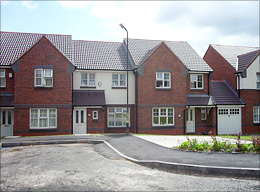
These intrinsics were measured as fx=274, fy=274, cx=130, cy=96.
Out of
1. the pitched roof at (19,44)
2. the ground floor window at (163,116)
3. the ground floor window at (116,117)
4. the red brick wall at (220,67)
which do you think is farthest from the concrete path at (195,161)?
the red brick wall at (220,67)

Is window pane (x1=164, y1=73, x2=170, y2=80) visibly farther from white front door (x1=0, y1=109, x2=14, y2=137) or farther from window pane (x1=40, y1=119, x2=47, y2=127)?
white front door (x1=0, y1=109, x2=14, y2=137)

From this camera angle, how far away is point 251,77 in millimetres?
27172

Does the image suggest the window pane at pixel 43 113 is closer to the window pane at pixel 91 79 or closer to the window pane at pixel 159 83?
the window pane at pixel 91 79

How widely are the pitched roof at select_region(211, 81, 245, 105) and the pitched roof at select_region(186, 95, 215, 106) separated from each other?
0.70 meters

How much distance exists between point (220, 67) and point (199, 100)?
6.90 m

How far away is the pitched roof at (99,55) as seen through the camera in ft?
80.4

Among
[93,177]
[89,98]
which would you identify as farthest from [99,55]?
[93,177]

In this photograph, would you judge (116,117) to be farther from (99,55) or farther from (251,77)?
(251,77)

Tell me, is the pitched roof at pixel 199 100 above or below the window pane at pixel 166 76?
below

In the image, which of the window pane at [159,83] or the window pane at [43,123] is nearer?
the window pane at [43,123]

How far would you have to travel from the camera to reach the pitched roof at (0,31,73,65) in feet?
75.9

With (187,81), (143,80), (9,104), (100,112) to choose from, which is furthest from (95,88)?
(187,81)

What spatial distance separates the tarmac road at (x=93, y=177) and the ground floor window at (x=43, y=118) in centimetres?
961

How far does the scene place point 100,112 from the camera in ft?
76.6
